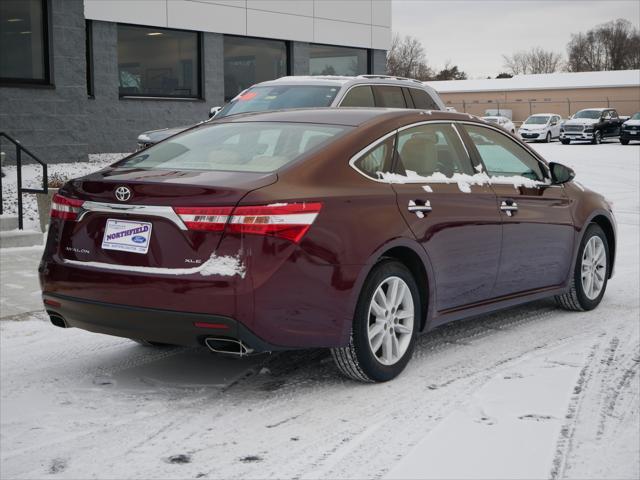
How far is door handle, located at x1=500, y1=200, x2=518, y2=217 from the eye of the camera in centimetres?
672

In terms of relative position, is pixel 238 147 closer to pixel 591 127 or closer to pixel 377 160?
pixel 377 160

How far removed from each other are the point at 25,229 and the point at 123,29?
12.7 metres

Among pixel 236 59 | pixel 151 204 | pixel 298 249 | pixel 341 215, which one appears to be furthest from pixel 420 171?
pixel 236 59

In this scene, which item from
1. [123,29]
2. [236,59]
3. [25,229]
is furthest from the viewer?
[236,59]

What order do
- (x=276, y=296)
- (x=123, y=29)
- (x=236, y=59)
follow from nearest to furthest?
(x=276, y=296) → (x=123, y=29) → (x=236, y=59)

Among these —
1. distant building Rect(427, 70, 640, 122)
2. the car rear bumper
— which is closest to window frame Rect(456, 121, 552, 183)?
the car rear bumper

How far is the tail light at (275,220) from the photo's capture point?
194 inches

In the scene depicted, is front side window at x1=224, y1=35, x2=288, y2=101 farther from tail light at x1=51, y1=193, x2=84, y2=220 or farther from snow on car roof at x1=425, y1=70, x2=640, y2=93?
snow on car roof at x1=425, y1=70, x2=640, y2=93

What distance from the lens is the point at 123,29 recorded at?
24047 millimetres

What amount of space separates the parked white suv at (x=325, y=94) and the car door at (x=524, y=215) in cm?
501

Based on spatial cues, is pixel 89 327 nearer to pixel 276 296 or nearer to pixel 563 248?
pixel 276 296

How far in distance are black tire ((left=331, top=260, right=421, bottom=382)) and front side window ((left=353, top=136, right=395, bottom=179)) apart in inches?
21.5

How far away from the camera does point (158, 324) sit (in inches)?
199

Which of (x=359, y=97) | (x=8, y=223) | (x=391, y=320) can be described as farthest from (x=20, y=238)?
(x=391, y=320)
